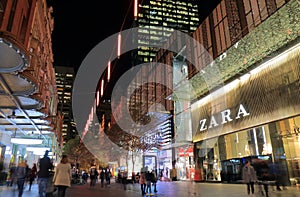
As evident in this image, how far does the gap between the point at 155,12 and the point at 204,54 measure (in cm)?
10227

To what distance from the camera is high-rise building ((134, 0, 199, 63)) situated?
115919 mm

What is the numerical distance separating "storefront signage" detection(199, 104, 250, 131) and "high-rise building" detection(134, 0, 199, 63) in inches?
3374

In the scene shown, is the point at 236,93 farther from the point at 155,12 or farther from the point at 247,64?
the point at 155,12

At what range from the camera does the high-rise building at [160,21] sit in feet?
380

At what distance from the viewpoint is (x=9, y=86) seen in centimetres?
1326

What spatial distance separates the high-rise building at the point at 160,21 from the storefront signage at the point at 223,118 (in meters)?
85.7

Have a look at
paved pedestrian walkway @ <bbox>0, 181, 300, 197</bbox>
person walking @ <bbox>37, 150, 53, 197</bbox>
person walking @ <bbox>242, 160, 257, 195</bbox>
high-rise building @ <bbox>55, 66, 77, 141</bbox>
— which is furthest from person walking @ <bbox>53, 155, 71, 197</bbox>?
high-rise building @ <bbox>55, 66, 77, 141</bbox>

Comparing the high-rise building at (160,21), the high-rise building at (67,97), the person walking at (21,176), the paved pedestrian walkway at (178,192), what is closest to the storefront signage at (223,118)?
the paved pedestrian walkway at (178,192)

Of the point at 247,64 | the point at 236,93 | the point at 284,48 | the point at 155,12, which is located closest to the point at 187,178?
the point at 236,93

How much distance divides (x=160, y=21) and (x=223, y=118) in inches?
4165

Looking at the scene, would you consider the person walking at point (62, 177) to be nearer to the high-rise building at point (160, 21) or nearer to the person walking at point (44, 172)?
the person walking at point (44, 172)

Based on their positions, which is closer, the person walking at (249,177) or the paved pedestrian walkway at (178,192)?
the person walking at (249,177)

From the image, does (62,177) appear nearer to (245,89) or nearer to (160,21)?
(245,89)

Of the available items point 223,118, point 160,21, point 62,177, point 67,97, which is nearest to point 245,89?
point 223,118
